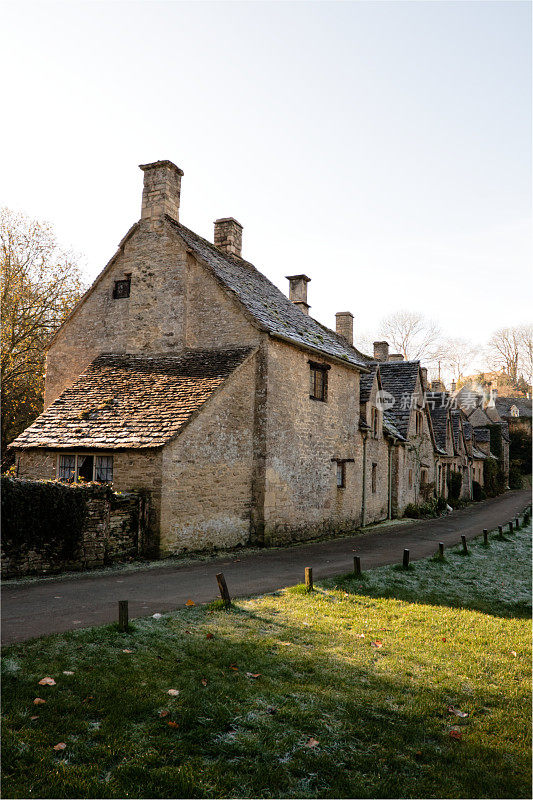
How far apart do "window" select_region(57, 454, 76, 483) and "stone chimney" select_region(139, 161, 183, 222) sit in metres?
9.45

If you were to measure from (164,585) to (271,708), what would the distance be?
569 cm

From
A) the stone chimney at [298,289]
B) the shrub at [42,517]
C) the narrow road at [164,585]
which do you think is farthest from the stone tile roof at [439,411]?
the shrub at [42,517]

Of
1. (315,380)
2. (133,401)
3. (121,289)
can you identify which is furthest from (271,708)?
(121,289)

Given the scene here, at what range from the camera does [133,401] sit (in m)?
16.8

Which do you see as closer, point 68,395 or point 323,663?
point 323,663

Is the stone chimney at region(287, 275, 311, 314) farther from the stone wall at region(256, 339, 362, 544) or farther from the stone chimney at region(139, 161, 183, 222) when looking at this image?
the stone chimney at region(139, 161, 183, 222)

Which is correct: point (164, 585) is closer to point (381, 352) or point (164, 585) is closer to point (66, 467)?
point (66, 467)

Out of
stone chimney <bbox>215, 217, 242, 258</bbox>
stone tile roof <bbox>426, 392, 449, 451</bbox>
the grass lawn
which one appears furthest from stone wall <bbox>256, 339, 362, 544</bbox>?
stone tile roof <bbox>426, 392, 449, 451</bbox>

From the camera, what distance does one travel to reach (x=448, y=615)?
10172 millimetres

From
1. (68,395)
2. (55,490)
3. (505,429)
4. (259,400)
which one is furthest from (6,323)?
(505,429)

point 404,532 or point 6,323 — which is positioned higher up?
point 6,323

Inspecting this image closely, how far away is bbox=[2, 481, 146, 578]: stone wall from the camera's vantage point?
11539 millimetres

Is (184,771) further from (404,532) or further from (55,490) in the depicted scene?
(404,532)

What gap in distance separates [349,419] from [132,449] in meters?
11.8
